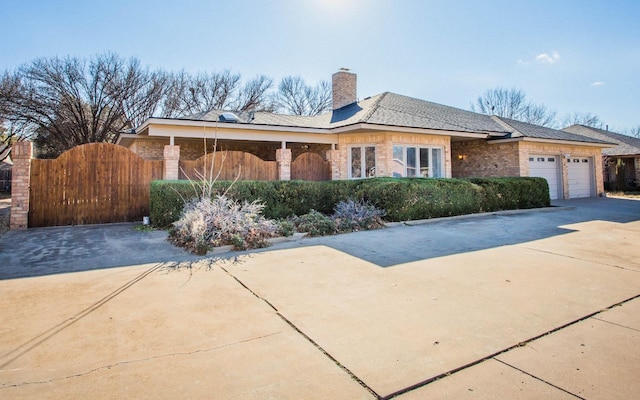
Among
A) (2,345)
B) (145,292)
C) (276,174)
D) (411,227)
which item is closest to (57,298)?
(145,292)

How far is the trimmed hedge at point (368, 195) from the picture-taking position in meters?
9.11

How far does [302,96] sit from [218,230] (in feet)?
110

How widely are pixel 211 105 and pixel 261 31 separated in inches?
808

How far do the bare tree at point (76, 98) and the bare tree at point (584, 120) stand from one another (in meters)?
55.3

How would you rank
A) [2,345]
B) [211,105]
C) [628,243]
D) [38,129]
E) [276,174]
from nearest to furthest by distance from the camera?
[2,345], [628,243], [276,174], [38,129], [211,105]

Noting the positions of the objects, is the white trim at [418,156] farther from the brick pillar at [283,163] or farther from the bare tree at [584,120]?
the bare tree at [584,120]

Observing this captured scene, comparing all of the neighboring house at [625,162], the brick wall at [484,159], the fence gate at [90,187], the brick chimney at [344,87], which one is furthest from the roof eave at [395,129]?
the neighboring house at [625,162]

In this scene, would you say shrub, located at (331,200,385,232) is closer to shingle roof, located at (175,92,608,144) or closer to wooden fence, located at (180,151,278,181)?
wooden fence, located at (180,151,278,181)

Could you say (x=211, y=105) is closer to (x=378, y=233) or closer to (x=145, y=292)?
(x=378, y=233)

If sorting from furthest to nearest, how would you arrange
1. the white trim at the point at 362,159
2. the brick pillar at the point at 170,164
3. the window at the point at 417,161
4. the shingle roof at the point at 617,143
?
the shingle roof at the point at 617,143
the window at the point at 417,161
the white trim at the point at 362,159
the brick pillar at the point at 170,164

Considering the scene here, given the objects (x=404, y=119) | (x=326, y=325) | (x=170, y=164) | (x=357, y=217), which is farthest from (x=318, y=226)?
(x=404, y=119)

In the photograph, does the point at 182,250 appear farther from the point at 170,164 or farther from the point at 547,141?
the point at 547,141

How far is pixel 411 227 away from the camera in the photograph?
898cm

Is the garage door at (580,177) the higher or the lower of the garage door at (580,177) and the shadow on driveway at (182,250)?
the higher
